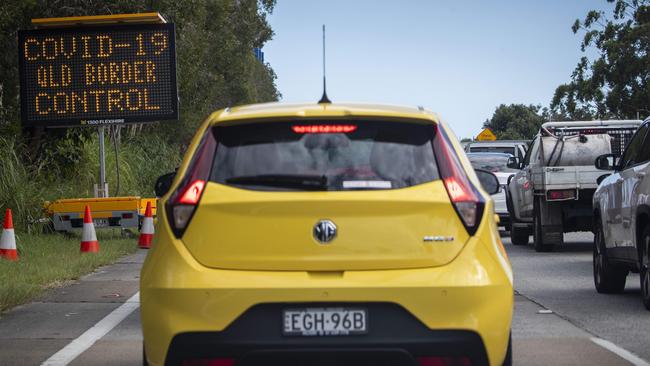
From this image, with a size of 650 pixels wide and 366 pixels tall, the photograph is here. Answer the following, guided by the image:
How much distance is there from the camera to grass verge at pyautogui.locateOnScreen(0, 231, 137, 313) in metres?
12.9

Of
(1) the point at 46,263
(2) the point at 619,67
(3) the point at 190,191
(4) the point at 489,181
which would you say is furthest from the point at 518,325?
(2) the point at 619,67

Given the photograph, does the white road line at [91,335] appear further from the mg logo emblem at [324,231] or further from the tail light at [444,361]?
the tail light at [444,361]

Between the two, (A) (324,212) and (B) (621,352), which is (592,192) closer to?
(B) (621,352)

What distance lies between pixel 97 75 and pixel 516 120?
111 m

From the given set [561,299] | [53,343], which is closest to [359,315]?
[53,343]

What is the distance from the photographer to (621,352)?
8.90m

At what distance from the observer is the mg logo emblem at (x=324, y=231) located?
6117 mm

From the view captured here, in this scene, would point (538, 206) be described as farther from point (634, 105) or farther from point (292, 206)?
point (634, 105)

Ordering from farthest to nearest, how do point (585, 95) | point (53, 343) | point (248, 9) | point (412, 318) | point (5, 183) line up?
point (585, 95), point (248, 9), point (5, 183), point (53, 343), point (412, 318)

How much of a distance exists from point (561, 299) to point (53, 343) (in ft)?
17.1

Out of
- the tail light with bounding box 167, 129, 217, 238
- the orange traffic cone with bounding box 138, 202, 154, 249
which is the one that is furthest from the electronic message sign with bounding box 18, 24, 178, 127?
the tail light with bounding box 167, 129, 217, 238

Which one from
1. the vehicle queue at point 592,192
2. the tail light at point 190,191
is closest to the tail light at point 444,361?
the tail light at point 190,191

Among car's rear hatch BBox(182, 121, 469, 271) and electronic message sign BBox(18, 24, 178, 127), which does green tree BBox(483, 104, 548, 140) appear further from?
car's rear hatch BBox(182, 121, 469, 271)

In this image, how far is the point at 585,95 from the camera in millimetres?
68125
